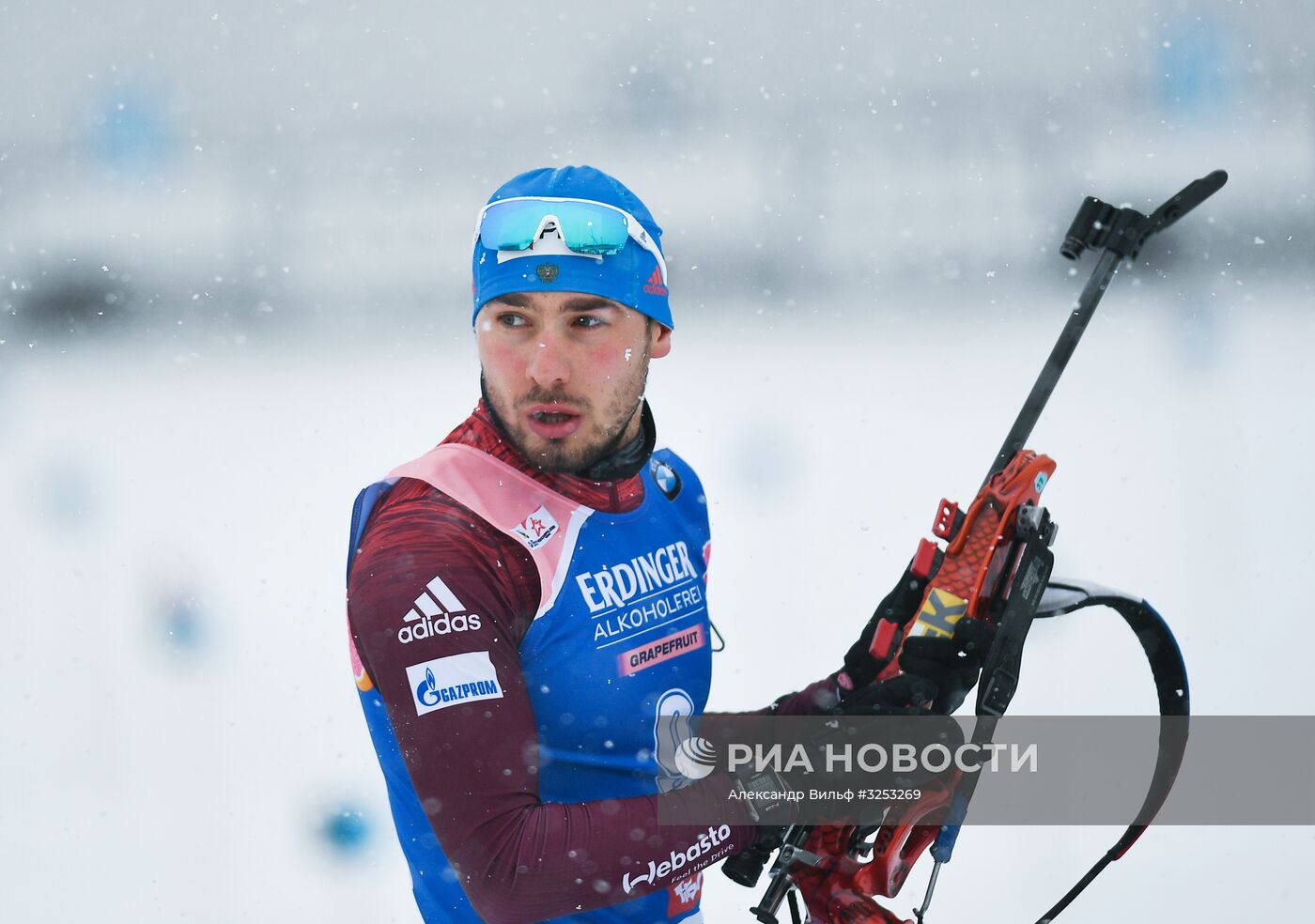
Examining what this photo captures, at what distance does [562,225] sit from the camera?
1569 mm

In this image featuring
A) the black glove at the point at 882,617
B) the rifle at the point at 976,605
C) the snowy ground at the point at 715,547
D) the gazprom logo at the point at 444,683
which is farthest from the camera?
the snowy ground at the point at 715,547

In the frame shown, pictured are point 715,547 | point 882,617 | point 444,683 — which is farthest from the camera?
point 715,547

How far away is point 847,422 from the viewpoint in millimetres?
3658

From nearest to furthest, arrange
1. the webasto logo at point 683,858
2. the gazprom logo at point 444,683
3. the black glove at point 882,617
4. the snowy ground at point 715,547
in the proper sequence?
the gazprom logo at point 444,683 → the webasto logo at point 683,858 → the black glove at point 882,617 → the snowy ground at point 715,547

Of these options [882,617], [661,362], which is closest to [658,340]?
[882,617]

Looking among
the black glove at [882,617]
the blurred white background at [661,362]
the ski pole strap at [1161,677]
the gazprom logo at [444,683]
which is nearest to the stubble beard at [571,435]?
the gazprom logo at [444,683]

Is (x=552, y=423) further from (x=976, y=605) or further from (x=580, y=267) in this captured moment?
(x=976, y=605)

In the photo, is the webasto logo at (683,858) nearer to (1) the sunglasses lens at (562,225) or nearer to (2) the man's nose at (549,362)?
(2) the man's nose at (549,362)

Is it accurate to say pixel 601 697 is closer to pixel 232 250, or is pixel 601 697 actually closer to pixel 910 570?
pixel 910 570

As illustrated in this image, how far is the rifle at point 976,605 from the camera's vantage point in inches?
61.8

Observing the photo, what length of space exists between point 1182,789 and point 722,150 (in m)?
2.72

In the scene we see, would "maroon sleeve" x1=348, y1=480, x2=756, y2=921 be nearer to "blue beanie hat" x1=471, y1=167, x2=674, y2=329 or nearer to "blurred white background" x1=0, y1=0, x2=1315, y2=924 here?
"blue beanie hat" x1=471, y1=167, x2=674, y2=329

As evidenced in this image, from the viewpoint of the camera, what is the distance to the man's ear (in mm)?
1717

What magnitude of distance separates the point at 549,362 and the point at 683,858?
0.68 m
